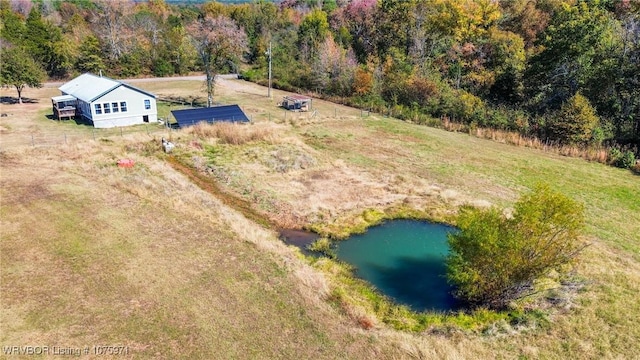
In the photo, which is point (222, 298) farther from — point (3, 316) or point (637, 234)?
point (637, 234)

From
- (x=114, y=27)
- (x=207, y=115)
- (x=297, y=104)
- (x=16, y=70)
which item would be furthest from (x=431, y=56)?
(x=114, y=27)

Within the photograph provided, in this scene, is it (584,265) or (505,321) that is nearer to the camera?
(505,321)

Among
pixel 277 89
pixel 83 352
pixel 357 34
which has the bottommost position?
pixel 83 352

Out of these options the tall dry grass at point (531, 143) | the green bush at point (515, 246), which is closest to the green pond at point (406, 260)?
the green bush at point (515, 246)

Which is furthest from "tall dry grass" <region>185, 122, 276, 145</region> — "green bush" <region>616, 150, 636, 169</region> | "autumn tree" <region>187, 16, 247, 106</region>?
"green bush" <region>616, 150, 636, 169</region>

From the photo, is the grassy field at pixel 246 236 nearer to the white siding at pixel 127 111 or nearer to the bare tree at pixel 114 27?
the white siding at pixel 127 111

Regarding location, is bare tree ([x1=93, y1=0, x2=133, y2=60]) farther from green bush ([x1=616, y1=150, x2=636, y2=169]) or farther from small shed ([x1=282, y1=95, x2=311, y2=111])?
green bush ([x1=616, y1=150, x2=636, y2=169])

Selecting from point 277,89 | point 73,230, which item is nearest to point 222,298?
point 73,230
